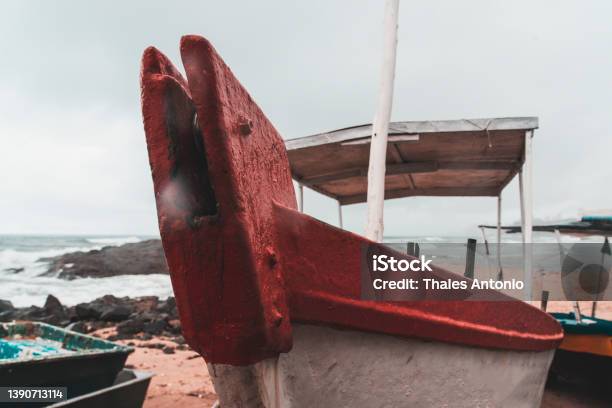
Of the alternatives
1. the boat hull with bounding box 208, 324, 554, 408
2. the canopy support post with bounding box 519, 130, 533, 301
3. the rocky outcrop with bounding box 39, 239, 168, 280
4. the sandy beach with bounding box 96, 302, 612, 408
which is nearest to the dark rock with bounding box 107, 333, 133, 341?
the sandy beach with bounding box 96, 302, 612, 408

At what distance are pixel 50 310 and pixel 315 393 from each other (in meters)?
12.7

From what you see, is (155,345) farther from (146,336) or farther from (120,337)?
(120,337)

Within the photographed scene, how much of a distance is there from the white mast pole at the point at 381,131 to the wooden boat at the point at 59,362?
2.95m

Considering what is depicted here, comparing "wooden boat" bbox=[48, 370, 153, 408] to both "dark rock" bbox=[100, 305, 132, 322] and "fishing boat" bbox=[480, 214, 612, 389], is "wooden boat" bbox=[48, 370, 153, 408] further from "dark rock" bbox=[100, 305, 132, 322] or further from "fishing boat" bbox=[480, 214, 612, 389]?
"dark rock" bbox=[100, 305, 132, 322]

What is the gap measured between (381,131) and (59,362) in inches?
141

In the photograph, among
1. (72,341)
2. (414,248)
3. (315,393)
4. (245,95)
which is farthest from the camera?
(72,341)

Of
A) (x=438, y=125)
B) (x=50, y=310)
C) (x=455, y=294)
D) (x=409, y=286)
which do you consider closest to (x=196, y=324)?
(x=409, y=286)

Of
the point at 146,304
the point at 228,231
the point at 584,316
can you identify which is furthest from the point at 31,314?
the point at 228,231

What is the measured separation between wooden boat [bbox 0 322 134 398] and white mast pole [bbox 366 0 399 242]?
2952mm

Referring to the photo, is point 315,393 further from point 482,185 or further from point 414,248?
point 482,185

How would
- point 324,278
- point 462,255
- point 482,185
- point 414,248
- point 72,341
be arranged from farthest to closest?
point 482,185 < point 72,341 < point 462,255 < point 414,248 < point 324,278

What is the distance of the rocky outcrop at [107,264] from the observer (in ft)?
81.4

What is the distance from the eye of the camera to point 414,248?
2.81 meters

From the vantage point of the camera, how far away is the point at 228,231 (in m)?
1.11
